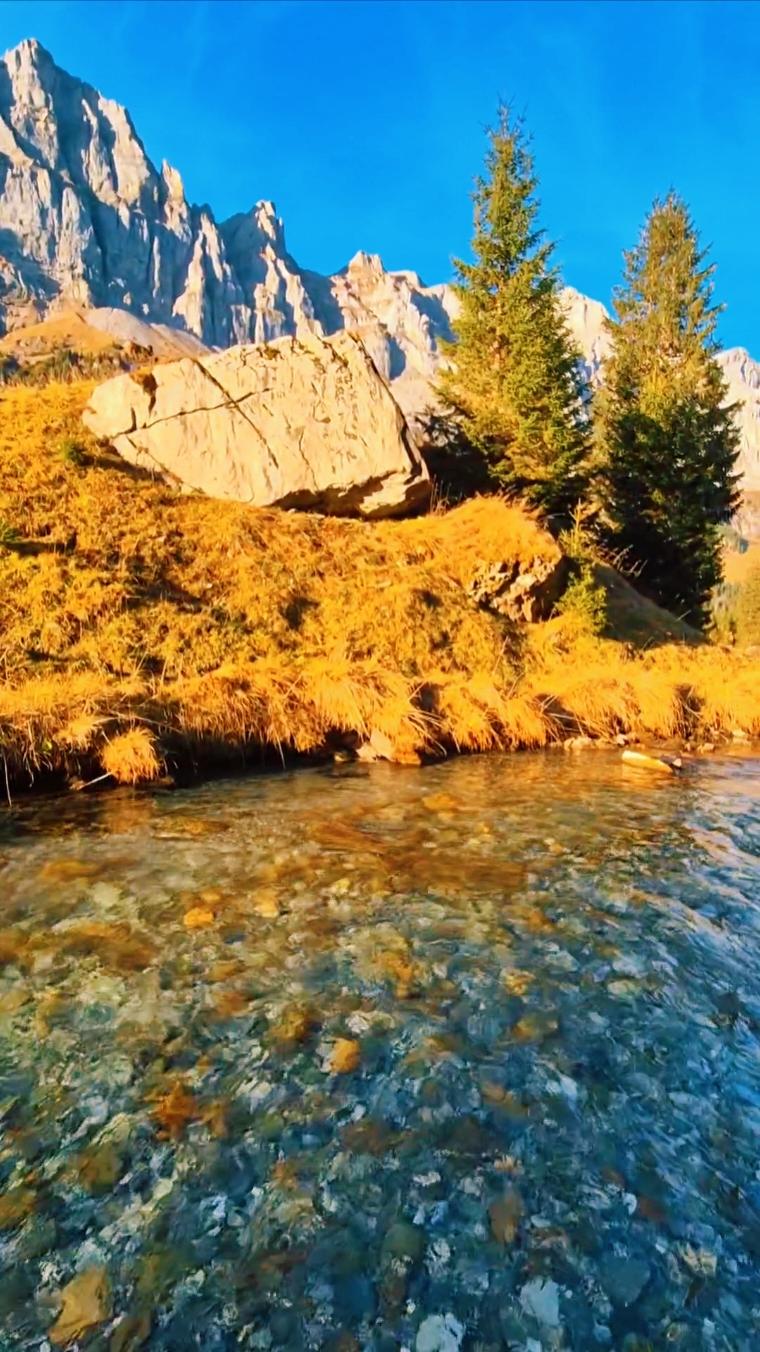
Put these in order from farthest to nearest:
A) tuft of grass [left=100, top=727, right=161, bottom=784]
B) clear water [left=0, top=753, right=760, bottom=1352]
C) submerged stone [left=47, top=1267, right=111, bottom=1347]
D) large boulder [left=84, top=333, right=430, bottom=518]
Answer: large boulder [left=84, top=333, right=430, bottom=518]
tuft of grass [left=100, top=727, right=161, bottom=784]
clear water [left=0, top=753, right=760, bottom=1352]
submerged stone [left=47, top=1267, right=111, bottom=1347]

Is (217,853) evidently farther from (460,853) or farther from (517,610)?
(517,610)

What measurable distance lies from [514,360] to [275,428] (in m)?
9.89

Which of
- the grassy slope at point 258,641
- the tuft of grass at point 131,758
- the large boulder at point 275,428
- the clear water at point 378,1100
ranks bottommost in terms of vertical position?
the clear water at point 378,1100

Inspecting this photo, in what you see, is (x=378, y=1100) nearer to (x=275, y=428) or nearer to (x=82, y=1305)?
(x=82, y=1305)

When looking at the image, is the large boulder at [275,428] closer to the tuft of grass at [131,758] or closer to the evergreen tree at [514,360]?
the evergreen tree at [514,360]

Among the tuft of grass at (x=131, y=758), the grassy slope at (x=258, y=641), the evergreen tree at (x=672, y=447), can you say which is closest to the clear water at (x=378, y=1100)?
the tuft of grass at (x=131, y=758)

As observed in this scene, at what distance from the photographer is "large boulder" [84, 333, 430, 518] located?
22.7 m

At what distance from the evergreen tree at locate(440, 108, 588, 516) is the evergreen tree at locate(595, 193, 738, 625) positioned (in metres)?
5.64

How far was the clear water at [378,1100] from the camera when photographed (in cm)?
323

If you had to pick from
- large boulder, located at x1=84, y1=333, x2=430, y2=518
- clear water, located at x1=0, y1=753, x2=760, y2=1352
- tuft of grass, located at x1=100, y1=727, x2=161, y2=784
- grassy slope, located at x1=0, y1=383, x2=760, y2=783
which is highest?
large boulder, located at x1=84, y1=333, x2=430, y2=518

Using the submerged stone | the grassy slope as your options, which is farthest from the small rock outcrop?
the submerged stone

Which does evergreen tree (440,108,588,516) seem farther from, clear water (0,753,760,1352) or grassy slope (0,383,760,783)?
clear water (0,753,760,1352)

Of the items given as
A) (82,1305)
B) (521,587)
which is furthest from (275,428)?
(82,1305)

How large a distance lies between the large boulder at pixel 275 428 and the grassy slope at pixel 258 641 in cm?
106
